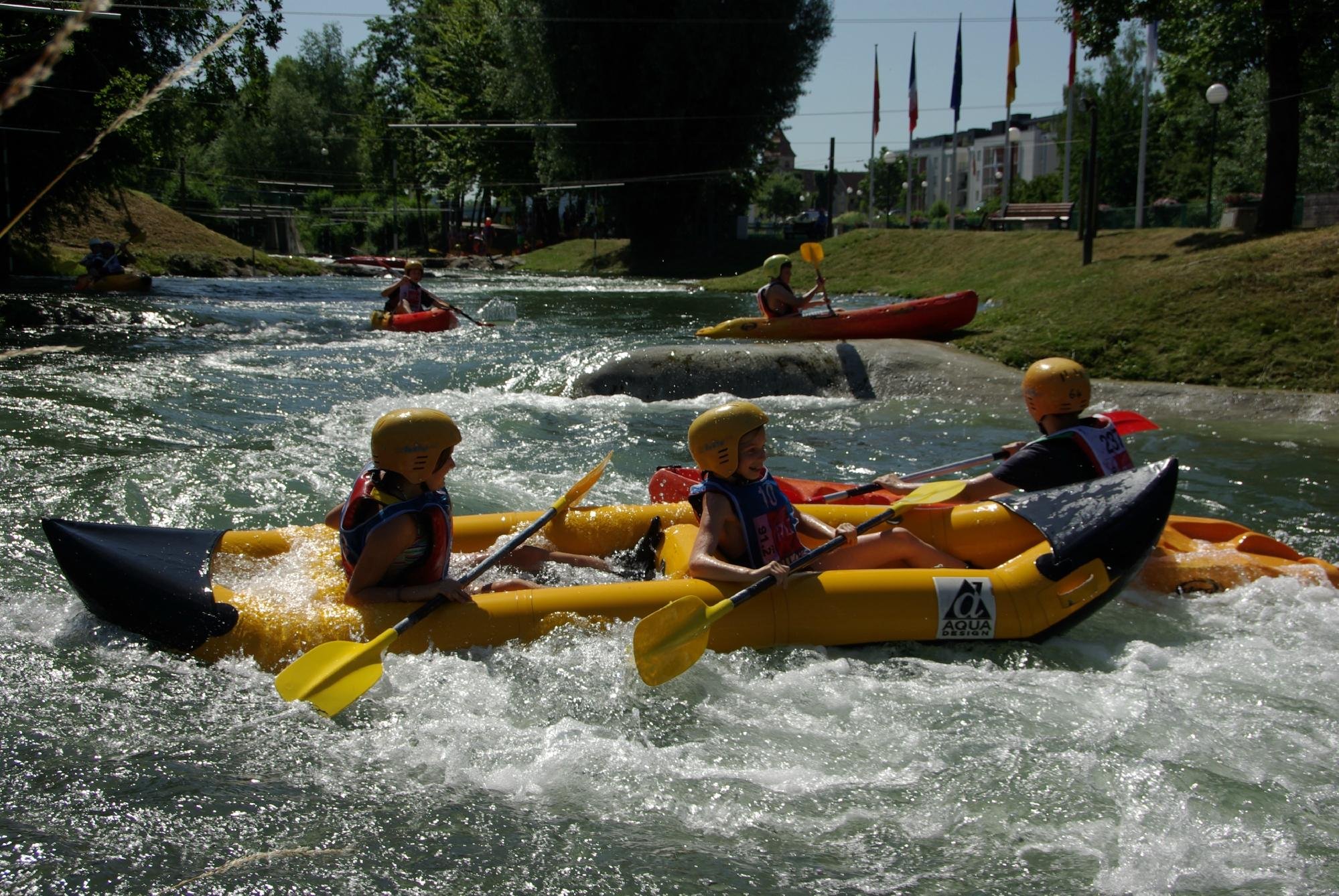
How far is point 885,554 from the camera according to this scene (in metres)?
4.93

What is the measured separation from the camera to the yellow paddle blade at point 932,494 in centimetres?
514

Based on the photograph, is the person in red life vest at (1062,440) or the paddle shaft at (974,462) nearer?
the person in red life vest at (1062,440)

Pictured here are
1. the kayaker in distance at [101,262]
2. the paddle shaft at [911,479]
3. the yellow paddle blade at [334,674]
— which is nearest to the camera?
the yellow paddle blade at [334,674]

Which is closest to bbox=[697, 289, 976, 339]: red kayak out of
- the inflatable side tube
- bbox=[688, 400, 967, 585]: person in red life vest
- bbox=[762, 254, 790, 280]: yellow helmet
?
bbox=[762, 254, 790, 280]: yellow helmet

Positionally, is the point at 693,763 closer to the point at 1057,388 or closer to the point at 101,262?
the point at 1057,388

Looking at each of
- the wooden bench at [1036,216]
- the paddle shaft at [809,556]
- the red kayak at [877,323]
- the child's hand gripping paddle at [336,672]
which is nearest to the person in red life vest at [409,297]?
the red kayak at [877,323]

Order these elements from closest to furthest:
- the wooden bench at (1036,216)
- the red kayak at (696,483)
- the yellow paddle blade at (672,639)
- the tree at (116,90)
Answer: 1. the yellow paddle blade at (672,639)
2. the red kayak at (696,483)
3. the tree at (116,90)
4. the wooden bench at (1036,216)

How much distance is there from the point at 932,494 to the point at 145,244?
2719 cm

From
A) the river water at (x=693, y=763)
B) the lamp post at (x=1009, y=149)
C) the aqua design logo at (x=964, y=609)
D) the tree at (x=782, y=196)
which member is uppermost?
the tree at (x=782, y=196)

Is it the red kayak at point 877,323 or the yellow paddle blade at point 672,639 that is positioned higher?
the red kayak at point 877,323

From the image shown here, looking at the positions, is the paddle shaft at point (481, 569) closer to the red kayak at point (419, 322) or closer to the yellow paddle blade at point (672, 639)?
the yellow paddle blade at point (672, 639)

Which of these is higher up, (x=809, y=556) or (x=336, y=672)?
(x=809, y=556)

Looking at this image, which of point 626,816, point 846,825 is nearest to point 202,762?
point 626,816

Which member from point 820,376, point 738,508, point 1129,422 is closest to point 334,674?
point 738,508
